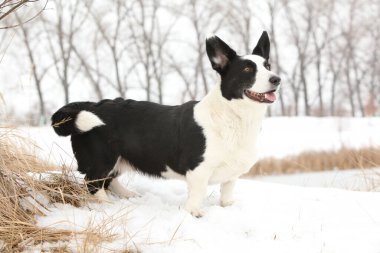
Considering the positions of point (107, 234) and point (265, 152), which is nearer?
point (107, 234)

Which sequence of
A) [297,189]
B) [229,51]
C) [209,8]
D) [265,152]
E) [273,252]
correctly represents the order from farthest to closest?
[209,8], [265,152], [297,189], [229,51], [273,252]

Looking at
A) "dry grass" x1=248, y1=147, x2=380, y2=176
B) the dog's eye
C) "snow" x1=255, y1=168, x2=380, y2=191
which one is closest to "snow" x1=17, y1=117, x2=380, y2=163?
"dry grass" x1=248, y1=147, x2=380, y2=176

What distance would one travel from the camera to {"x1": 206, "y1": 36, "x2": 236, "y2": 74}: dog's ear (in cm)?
335

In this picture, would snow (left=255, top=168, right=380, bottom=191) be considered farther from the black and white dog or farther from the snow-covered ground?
the black and white dog

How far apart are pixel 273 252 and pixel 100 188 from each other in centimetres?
163

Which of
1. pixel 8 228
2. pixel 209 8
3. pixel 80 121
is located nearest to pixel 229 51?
pixel 80 121

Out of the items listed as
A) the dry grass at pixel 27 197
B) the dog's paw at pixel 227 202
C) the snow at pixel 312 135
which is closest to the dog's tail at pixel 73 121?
the dry grass at pixel 27 197

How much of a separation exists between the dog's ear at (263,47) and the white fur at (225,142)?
21.9 inches

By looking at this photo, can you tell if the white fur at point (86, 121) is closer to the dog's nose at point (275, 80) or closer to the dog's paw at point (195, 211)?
the dog's paw at point (195, 211)

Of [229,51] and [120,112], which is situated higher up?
[229,51]

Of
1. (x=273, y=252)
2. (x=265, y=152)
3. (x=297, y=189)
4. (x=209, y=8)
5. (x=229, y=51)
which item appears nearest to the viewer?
(x=273, y=252)

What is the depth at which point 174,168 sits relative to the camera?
11.5ft

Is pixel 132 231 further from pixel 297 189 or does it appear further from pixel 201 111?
pixel 297 189

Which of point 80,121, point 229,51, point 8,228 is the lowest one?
point 8,228
